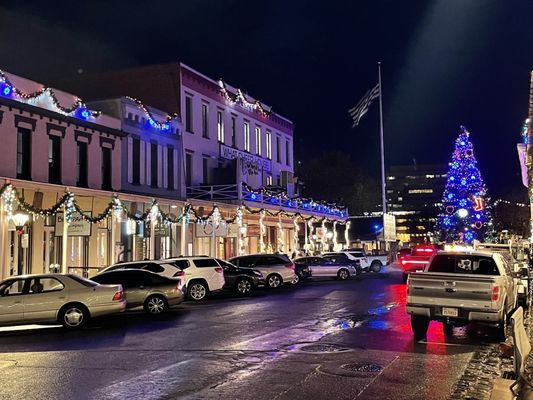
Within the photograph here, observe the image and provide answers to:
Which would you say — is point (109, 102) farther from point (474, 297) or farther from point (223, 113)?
point (474, 297)

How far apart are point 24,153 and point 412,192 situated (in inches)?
6789

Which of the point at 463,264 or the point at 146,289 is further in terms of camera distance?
the point at 146,289

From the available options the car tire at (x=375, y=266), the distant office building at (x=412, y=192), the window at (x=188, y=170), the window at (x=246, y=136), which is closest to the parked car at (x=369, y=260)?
the car tire at (x=375, y=266)

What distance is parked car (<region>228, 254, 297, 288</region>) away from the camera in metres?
27.7

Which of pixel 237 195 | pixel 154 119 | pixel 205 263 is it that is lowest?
pixel 205 263

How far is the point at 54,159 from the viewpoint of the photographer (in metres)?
23.8

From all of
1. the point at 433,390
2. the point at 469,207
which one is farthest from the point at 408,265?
the point at 469,207

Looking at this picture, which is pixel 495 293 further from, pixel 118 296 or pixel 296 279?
pixel 296 279

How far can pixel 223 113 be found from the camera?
1481 inches

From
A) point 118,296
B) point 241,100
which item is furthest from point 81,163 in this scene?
point 241,100

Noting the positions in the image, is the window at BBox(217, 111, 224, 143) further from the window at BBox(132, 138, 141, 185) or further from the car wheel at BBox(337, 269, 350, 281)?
the car wheel at BBox(337, 269, 350, 281)

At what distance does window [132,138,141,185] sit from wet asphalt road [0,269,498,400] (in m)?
12.9

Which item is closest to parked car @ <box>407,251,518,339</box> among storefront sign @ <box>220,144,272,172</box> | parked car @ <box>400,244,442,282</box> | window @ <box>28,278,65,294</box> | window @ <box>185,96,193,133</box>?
window @ <box>28,278,65,294</box>

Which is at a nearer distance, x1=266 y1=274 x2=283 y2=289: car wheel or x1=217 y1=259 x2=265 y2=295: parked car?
x1=217 y1=259 x2=265 y2=295: parked car
